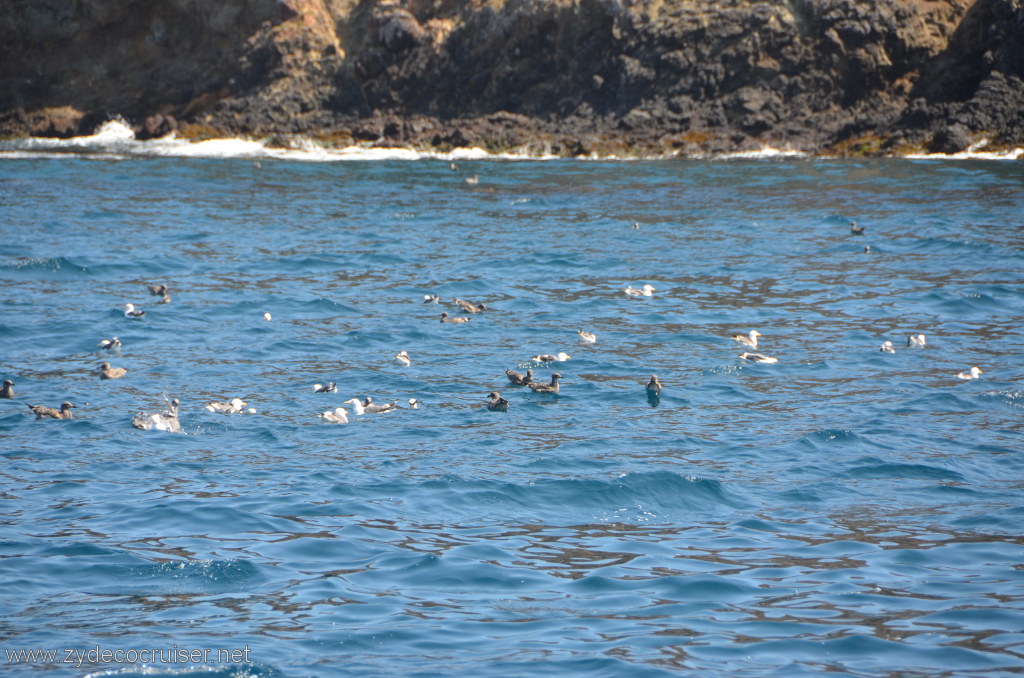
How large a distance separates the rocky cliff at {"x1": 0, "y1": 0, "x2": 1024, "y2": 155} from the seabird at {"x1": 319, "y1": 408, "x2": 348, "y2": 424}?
1245 inches

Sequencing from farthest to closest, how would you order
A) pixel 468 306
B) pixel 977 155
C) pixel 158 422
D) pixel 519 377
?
pixel 977 155, pixel 468 306, pixel 519 377, pixel 158 422

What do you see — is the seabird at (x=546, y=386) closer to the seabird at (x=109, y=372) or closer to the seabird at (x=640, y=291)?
the seabird at (x=109, y=372)

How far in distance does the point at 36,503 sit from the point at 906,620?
28.9ft

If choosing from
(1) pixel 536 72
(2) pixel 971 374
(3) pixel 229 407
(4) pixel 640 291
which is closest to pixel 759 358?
(2) pixel 971 374

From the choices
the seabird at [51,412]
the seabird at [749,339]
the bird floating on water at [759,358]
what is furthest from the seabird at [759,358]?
the seabird at [51,412]

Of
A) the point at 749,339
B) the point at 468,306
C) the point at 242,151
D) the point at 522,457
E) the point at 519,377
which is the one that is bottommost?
the point at 522,457

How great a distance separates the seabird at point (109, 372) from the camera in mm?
16156

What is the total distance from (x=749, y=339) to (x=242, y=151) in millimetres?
34576

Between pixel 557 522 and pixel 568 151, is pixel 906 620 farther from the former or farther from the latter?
pixel 568 151

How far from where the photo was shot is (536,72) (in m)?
48.4

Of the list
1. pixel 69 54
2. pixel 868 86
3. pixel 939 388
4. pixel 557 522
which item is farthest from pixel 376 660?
pixel 69 54

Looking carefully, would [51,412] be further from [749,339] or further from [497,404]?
[749,339]

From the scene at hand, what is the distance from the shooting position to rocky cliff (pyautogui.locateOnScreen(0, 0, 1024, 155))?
4259cm

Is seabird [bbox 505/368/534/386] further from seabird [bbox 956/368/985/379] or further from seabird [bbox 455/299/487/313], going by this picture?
seabird [bbox 956/368/985/379]
